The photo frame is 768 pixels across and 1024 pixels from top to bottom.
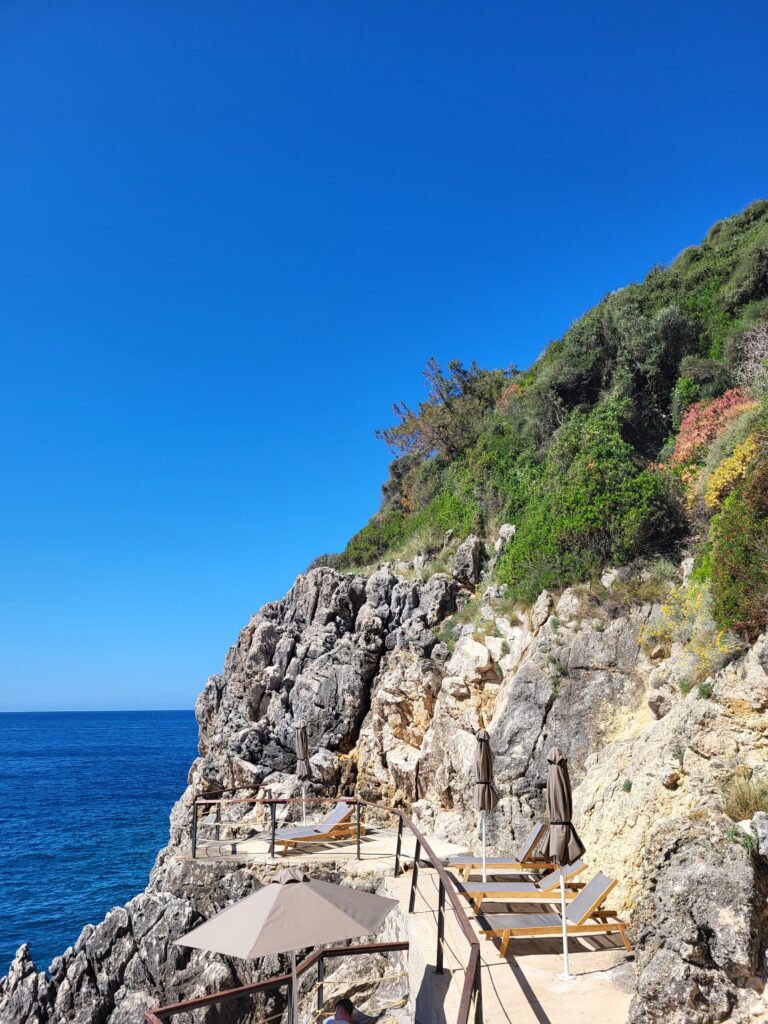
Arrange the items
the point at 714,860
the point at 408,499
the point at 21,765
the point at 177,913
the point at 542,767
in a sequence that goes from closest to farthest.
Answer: the point at 714,860 < the point at 177,913 < the point at 542,767 < the point at 408,499 < the point at 21,765

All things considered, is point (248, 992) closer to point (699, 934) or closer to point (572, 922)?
point (699, 934)

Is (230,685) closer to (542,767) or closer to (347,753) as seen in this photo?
(347,753)

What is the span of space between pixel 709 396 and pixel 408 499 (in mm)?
19517

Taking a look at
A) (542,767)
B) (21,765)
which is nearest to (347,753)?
(542,767)

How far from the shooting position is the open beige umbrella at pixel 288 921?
17.5 ft

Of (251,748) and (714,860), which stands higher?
(714,860)

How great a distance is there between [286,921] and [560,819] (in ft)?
14.5

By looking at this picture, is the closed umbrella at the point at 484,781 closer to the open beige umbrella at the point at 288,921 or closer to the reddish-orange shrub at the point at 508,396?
the open beige umbrella at the point at 288,921

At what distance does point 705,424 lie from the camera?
59.1 feet

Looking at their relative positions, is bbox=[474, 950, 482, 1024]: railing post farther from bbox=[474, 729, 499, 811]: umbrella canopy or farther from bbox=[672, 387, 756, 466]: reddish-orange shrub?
bbox=[672, 387, 756, 466]: reddish-orange shrub

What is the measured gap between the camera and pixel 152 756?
82.6 metres

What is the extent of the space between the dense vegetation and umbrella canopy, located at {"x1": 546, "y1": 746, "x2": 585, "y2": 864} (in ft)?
12.1

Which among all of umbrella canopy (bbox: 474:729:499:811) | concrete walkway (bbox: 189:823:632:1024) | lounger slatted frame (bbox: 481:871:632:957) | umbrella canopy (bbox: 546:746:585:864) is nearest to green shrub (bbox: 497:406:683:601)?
umbrella canopy (bbox: 474:729:499:811)

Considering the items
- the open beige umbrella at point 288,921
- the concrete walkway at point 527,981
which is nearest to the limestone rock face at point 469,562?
the concrete walkway at point 527,981
